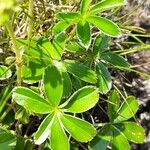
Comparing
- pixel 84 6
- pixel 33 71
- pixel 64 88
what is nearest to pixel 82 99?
pixel 64 88

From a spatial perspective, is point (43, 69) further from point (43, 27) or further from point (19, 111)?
point (43, 27)

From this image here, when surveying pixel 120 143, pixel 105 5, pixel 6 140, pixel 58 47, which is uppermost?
pixel 105 5

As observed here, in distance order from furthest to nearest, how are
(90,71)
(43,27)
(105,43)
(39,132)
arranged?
(43,27) → (105,43) → (90,71) → (39,132)

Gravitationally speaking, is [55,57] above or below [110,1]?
below

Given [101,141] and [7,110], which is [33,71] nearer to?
[7,110]

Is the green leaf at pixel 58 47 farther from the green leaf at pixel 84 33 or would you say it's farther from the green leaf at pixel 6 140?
the green leaf at pixel 6 140

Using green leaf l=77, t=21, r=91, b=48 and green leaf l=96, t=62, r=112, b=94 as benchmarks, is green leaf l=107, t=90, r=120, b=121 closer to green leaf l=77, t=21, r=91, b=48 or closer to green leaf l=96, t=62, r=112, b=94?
green leaf l=96, t=62, r=112, b=94

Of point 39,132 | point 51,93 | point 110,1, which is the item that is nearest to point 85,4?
point 110,1
